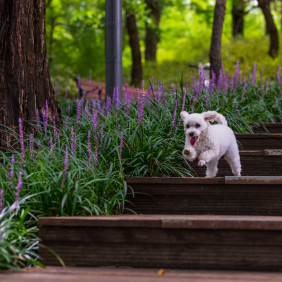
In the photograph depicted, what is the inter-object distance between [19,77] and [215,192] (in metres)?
2.30

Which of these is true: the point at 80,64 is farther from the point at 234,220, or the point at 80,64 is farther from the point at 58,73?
the point at 234,220

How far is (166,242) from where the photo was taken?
2.33 metres

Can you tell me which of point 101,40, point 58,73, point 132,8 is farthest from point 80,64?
point 132,8

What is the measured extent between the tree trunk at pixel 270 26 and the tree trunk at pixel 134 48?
497 cm

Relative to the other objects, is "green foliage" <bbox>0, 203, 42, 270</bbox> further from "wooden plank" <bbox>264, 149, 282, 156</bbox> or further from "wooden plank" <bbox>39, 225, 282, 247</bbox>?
"wooden plank" <bbox>264, 149, 282, 156</bbox>

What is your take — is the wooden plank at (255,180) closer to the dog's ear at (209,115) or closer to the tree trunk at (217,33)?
the dog's ear at (209,115)

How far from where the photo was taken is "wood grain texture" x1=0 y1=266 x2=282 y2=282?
2.03 meters

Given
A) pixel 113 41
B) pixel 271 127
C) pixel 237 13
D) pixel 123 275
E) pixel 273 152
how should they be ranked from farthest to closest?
pixel 237 13 → pixel 113 41 → pixel 271 127 → pixel 273 152 → pixel 123 275

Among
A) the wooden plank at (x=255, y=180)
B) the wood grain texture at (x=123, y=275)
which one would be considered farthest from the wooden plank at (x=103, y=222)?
the wooden plank at (x=255, y=180)

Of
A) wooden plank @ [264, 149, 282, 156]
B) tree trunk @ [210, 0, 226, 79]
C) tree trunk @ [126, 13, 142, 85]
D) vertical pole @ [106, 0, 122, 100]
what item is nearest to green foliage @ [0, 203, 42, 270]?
wooden plank @ [264, 149, 282, 156]

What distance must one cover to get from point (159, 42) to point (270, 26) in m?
6.45

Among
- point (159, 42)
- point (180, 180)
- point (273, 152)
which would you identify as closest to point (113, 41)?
point (273, 152)

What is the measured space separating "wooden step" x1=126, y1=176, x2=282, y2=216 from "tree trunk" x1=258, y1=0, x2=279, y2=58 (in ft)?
44.3

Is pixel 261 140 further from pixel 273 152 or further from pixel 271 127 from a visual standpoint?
pixel 271 127
